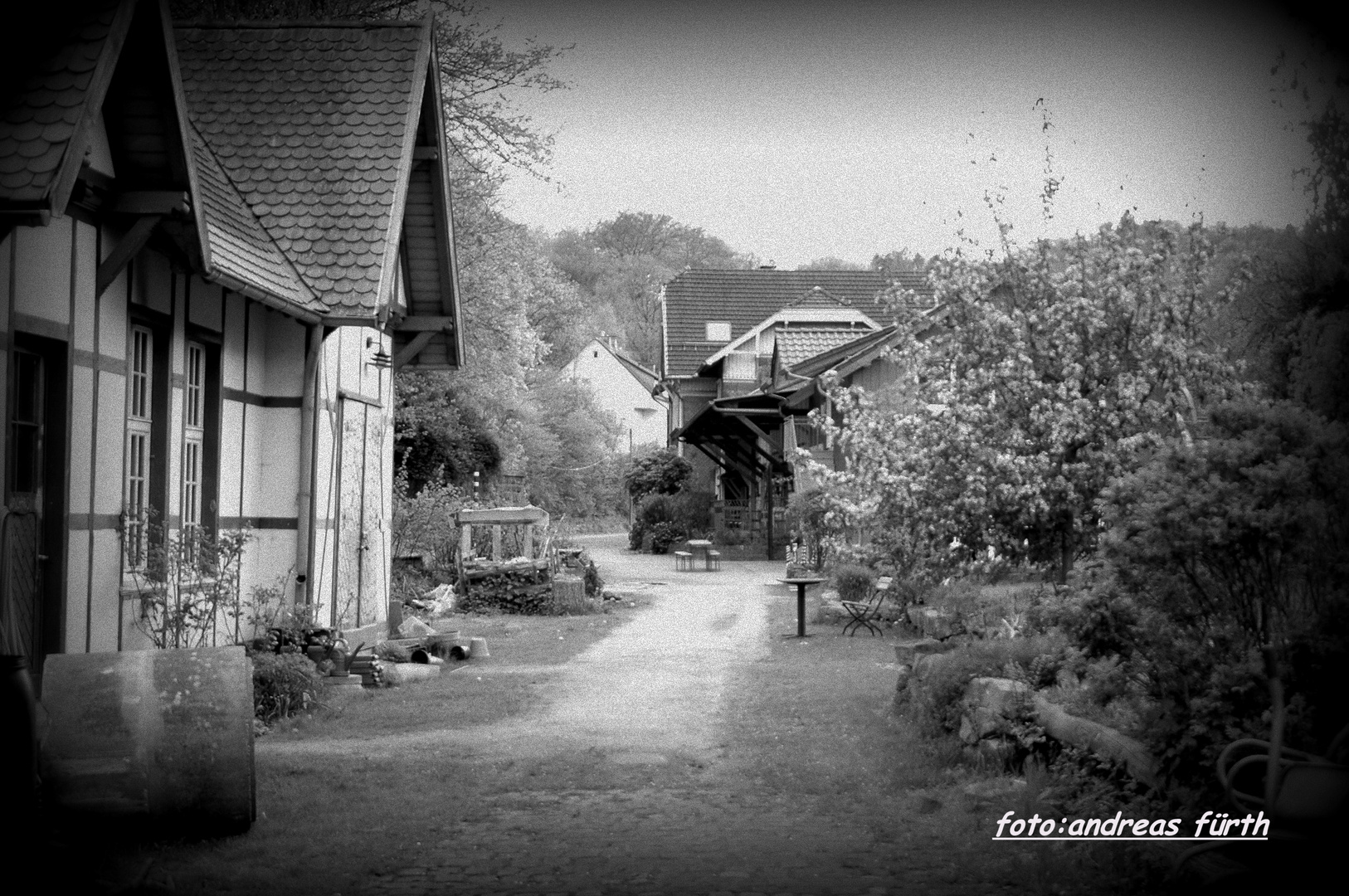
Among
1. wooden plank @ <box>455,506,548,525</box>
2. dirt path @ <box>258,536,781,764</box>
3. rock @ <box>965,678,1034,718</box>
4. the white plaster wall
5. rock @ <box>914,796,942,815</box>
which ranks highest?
the white plaster wall

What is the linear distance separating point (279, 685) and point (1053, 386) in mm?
7440

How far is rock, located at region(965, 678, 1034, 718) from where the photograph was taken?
29.9 feet

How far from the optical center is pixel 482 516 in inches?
929

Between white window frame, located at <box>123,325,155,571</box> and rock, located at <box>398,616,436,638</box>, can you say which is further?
rock, located at <box>398,616,436,638</box>

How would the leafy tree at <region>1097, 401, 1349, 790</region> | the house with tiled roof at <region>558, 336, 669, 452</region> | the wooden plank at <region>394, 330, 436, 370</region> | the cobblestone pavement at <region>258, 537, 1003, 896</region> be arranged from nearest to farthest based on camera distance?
the leafy tree at <region>1097, 401, 1349, 790</region>, the cobblestone pavement at <region>258, 537, 1003, 896</region>, the wooden plank at <region>394, 330, 436, 370</region>, the house with tiled roof at <region>558, 336, 669, 452</region>

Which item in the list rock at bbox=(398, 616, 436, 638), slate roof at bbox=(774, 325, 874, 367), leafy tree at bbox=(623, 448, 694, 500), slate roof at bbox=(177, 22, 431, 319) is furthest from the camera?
leafy tree at bbox=(623, 448, 694, 500)

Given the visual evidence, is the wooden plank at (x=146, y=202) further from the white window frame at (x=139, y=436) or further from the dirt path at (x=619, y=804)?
the dirt path at (x=619, y=804)

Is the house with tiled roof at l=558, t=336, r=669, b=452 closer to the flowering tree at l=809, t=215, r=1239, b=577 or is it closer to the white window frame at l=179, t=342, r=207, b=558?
the flowering tree at l=809, t=215, r=1239, b=577

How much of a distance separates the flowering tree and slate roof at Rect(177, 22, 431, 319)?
19.6 ft

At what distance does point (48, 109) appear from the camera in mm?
8297

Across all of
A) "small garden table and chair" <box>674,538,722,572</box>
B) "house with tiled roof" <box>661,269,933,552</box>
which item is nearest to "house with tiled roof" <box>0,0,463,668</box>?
"house with tiled roof" <box>661,269,933,552</box>

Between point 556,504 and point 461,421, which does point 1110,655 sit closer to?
point 461,421

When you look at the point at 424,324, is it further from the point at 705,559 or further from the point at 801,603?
the point at 705,559

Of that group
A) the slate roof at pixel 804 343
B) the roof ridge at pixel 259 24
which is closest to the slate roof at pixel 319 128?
the roof ridge at pixel 259 24
